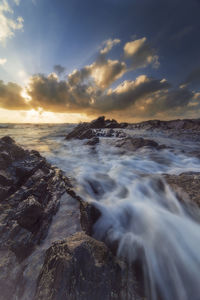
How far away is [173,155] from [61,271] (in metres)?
6.90

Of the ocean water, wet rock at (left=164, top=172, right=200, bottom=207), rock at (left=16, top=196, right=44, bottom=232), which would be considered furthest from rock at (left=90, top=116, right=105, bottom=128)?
rock at (left=16, top=196, right=44, bottom=232)

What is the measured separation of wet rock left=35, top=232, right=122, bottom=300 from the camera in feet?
3.64

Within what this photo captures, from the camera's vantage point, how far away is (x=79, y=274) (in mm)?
1184

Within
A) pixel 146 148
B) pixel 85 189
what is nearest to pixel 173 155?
pixel 146 148

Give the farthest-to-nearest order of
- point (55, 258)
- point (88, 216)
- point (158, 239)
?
point (88, 216), point (158, 239), point (55, 258)

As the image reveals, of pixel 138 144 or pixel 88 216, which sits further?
pixel 138 144

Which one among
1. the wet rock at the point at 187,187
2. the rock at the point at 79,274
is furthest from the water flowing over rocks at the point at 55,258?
the wet rock at the point at 187,187

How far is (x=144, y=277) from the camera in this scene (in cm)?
152

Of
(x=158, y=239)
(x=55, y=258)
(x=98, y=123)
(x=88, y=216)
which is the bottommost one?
(x=158, y=239)

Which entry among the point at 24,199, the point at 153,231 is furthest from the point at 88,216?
the point at 24,199

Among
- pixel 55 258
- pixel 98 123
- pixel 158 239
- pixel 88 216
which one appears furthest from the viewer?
pixel 98 123

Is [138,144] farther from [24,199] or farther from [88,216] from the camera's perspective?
[24,199]

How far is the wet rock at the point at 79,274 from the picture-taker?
111cm

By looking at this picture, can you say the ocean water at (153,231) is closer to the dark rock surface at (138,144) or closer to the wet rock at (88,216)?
the wet rock at (88,216)
